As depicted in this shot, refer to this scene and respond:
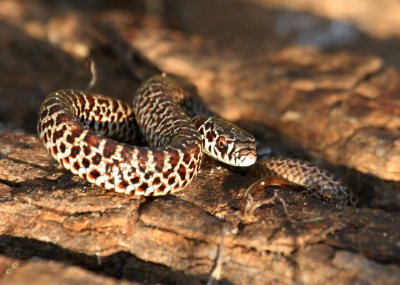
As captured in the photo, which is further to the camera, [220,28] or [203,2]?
[203,2]

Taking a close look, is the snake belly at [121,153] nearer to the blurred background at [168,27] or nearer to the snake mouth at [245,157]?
the snake mouth at [245,157]

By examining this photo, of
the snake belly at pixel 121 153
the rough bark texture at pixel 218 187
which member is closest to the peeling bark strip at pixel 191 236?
the rough bark texture at pixel 218 187

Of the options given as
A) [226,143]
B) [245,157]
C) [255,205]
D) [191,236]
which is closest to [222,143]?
[226,143]

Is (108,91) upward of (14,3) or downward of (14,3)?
downward

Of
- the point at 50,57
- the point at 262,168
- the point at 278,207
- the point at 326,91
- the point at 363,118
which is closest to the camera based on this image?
the point at 278,207

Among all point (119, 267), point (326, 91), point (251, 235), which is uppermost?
point (326, 91)

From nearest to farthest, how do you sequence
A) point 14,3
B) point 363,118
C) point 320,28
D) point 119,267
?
point 119,267
point 363,118
point 14,3
point 320,28

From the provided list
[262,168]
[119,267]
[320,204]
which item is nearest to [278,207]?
[320,204]

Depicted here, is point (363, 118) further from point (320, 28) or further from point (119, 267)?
point (320, 28)
